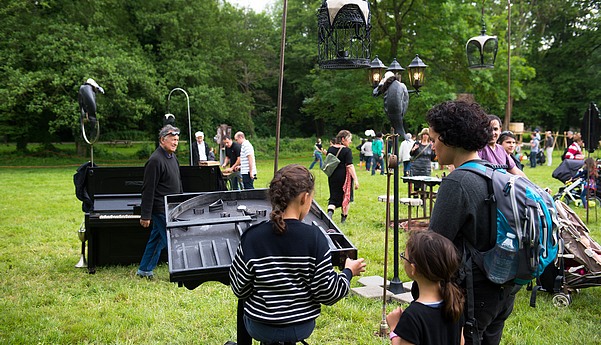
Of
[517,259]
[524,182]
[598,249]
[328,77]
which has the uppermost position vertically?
[328,77]

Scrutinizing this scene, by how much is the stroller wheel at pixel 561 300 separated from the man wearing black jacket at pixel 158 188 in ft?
15.1

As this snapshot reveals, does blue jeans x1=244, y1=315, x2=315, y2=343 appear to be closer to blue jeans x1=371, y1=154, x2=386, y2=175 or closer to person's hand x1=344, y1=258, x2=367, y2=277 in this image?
person's hand x1=344, y1=258, x2=367, y2=277

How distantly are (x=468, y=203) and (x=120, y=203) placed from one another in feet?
18.8

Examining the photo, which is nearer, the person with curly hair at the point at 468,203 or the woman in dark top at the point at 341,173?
the person with curly hair at the point at 468,203

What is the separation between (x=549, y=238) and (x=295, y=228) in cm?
118

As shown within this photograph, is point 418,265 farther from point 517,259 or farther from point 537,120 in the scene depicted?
point 537,120

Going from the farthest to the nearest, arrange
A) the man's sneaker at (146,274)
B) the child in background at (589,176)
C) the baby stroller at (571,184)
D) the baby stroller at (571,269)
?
1. the baby stroller at (571,184)
2. the child in background at (589,176)
3. the man's sneaker at (146,274)
4. the baby stroller at (571,269)

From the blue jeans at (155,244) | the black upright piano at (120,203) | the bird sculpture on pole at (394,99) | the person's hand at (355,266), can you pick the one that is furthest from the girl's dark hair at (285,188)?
the black upright piano at (120,203)

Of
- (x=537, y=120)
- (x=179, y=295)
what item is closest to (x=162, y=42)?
(x=179, y=295)

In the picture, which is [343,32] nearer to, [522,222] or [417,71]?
[522,222]

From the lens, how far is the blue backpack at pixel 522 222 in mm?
2248

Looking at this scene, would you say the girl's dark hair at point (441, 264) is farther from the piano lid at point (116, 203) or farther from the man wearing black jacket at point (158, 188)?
the piano lid at point (116, 203)

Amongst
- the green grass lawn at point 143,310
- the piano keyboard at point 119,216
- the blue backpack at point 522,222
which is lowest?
the green grass lawn at point 143,310

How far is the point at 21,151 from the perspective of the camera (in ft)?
94.1
